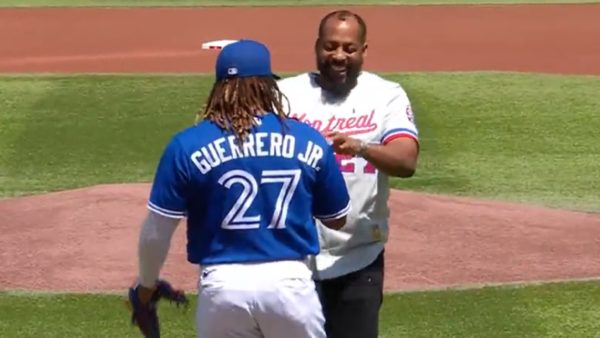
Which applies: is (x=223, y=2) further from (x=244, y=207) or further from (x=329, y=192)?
(x=244, y=207)

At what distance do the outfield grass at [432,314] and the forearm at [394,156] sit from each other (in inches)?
100

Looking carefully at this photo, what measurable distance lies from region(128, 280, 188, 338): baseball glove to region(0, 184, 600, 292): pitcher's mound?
12.9ft

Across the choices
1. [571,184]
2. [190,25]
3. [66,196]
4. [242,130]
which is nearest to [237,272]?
[242,130]

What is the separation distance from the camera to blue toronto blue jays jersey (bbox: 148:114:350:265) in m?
4.00

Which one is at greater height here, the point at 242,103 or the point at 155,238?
the point at 242,103

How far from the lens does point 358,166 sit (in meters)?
4.75

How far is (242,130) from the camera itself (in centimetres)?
402

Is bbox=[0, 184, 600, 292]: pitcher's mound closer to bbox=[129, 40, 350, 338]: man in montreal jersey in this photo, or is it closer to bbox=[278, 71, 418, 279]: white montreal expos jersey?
bbox=[278, 71, 418, 279]: white montreal expos jersey

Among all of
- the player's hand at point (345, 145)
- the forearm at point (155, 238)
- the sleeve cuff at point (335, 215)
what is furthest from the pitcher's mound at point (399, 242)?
the forearm at point (155, 238)

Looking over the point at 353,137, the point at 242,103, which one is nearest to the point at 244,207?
the point at 242,103

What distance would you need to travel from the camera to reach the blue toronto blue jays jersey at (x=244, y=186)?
4.00 m

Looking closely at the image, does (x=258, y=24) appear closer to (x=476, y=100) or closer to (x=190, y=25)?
(x=190, y=25)

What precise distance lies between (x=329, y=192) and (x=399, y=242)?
5.15m

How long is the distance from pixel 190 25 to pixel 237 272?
19043mm
